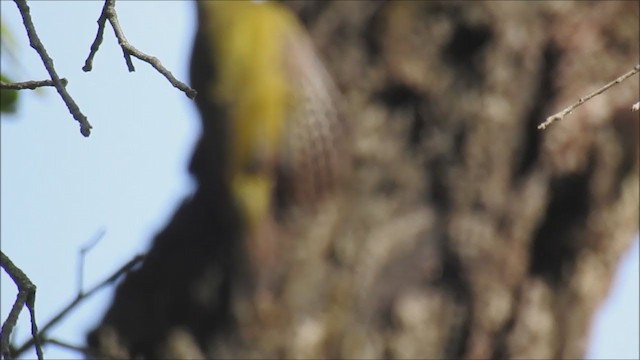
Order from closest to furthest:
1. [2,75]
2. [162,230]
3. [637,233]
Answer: [2,75] < [162,230] < [637,233]

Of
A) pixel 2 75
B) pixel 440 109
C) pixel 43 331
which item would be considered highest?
pixel 440 109

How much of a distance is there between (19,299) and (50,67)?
257 millimetres

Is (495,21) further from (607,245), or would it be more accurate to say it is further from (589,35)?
(607,245)

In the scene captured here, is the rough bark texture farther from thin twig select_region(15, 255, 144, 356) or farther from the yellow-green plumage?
thin twig select_region(15, 255, 144, 356)

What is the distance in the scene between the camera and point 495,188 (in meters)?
2.50

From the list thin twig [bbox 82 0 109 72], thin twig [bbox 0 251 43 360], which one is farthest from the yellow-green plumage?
thin twig [bbox 0 251 43 360]

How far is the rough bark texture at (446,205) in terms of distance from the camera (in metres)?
2.42

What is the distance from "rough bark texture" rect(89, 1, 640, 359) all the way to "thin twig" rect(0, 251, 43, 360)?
1.06 meters

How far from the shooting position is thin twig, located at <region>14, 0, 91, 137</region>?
133 centimetres

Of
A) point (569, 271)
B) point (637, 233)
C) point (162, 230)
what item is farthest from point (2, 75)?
point (637, 233)

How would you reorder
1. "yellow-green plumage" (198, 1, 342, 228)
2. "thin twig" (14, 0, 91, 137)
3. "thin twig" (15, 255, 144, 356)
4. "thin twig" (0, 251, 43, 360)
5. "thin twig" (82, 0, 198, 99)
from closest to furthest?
1. "thin twig" (0, 251, 43, 360)
2. "thin twig" (14, 0, 91, 137)
3. "thin twig" (82, 0, 198, 99)
4. "thin twig" (15, 255, 144, 356)
5. "yellow-green plumage" (198, 1, 342, 228)

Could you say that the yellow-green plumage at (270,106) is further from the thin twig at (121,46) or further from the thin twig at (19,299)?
the thin twig at (19,299)

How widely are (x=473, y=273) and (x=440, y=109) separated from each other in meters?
0.30

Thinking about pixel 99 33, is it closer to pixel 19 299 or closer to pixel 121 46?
pixel 121 46
